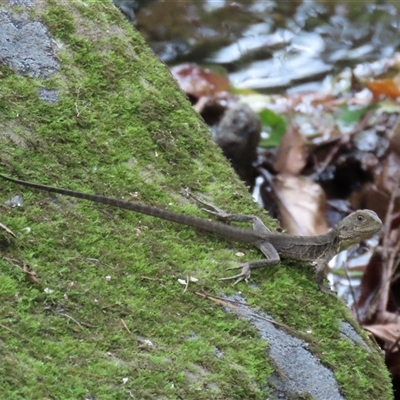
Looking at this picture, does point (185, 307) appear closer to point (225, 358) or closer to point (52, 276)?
point (225, 358)

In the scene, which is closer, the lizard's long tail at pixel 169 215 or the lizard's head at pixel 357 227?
the lizard's long tail at pixel 169 215

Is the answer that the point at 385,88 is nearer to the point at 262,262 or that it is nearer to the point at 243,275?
the point at 262,262

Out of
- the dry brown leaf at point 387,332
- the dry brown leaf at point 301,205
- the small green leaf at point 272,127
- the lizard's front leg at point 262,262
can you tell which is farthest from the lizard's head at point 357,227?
the small green leaf at point 272,127

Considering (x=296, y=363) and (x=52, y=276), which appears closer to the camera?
(x=52, y=276)

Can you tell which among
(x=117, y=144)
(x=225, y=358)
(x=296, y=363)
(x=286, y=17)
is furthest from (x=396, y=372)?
(x=286, y=17)

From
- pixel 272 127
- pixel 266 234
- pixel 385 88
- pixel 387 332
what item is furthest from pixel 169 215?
→ pixel 385 88

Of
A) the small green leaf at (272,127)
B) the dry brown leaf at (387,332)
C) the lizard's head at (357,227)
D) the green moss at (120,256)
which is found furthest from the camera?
the small green leaf at (272,127)

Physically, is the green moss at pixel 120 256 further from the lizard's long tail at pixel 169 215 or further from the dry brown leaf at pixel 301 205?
the dry brown leaf at pixel 301 205
